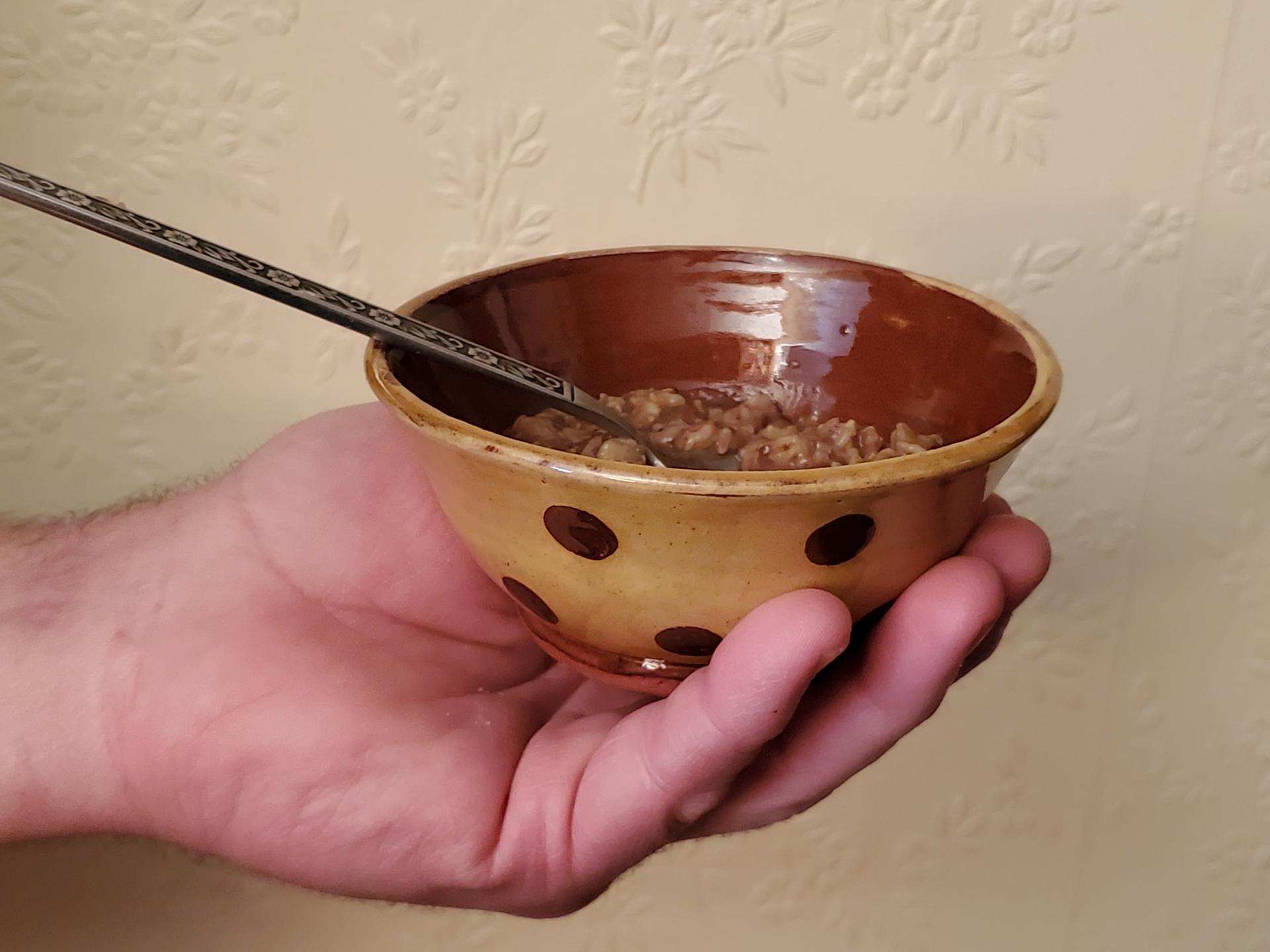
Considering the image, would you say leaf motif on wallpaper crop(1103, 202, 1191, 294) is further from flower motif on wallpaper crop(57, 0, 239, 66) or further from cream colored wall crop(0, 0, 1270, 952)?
flower motif on wallpaper crop(57, 0, 239, 66)

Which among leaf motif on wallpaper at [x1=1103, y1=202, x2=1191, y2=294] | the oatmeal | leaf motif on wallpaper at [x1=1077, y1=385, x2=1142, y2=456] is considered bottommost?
leaf motif on wallpaper at [x1=1077, y1=385, x2=1142, y2=456]

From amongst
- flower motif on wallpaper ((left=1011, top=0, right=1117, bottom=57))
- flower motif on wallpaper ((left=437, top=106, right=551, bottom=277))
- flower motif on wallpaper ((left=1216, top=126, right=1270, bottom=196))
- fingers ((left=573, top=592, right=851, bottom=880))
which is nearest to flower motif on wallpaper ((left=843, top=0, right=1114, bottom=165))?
flower motif on wallpaper ((left=1011, top=0, right=1117, bottom=57))

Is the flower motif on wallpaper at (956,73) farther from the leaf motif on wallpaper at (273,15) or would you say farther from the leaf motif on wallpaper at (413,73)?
the leaf motif on wallpaper at (273,15)

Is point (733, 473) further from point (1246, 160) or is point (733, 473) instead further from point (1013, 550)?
point (1246, 160)

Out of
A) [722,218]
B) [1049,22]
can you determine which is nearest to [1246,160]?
[1049,22]

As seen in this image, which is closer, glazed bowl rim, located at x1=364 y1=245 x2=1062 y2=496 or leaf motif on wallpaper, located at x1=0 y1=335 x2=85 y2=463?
glazed bowl rim, located at x1=364 y1=245 x2=1062 y2=496

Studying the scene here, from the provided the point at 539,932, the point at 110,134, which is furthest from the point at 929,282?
the point at 539,932

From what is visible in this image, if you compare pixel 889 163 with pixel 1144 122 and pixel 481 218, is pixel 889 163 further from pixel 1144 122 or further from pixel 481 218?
pixel 481 218
